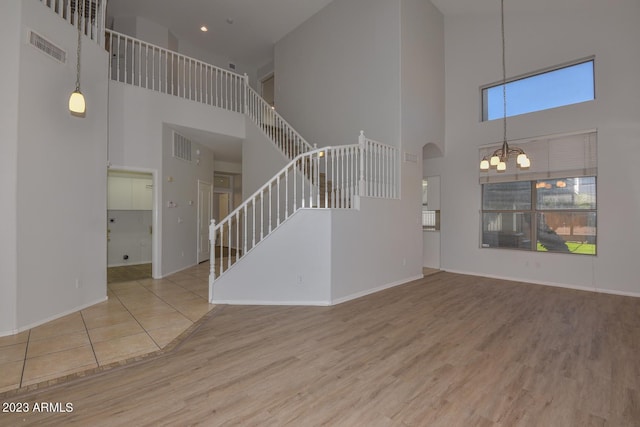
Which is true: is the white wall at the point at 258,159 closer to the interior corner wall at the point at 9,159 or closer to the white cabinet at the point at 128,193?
the white cabinet at the point at 128,193

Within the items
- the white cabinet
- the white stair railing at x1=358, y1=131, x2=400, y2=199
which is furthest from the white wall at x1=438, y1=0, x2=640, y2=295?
the white cabinet

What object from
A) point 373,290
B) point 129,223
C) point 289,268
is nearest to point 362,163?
point 289,268

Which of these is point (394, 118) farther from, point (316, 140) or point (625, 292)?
point (625, 292)

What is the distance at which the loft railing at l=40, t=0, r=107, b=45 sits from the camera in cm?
392

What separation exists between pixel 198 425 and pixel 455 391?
6.23ft

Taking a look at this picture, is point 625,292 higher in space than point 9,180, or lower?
lower

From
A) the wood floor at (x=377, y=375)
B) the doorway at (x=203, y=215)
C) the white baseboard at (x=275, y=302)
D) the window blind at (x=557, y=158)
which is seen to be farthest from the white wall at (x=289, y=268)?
the window blind at (x=557, y=158)

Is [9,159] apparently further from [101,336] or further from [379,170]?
[379,170]

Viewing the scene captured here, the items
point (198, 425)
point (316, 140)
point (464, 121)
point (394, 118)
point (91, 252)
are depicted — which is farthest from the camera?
point (316, 140)

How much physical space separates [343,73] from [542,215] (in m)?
5.33

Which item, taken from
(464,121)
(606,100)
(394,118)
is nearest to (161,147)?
(394,118)

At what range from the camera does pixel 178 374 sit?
246cm

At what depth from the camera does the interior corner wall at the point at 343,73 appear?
5.85 metres

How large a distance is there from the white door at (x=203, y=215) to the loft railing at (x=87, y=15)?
12.3 ft
